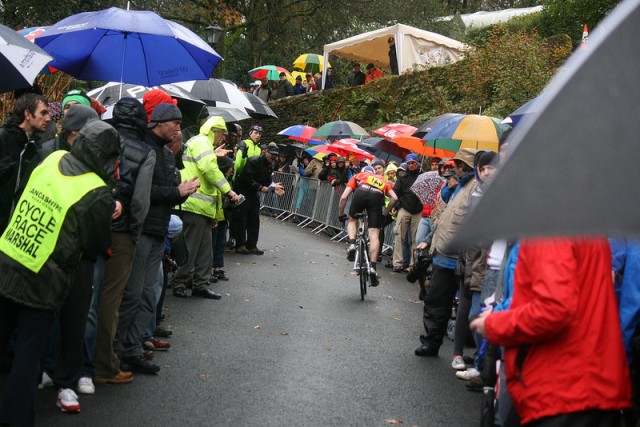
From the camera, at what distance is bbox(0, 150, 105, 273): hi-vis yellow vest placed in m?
5.07

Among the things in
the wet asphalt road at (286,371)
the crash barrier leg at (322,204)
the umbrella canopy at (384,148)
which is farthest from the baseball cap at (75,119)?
the crash barrier leg at (322,204)


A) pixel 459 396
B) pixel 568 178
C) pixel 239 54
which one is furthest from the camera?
pixel 239 54

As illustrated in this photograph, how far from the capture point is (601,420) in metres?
3.54

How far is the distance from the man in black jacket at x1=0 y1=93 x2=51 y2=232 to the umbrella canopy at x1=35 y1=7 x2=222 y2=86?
311cm

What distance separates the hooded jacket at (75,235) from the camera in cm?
505

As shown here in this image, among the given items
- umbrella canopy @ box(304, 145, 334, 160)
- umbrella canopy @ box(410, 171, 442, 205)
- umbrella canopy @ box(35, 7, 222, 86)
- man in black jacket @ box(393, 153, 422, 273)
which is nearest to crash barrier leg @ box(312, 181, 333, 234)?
umbrella canopy @ box(304, 145, 334, 160)

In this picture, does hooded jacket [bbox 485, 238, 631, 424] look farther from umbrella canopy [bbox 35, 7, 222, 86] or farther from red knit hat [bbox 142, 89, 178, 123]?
umbrella canopy [bbox 35, 7, 222, 86]

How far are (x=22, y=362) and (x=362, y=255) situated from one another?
8.53 metres

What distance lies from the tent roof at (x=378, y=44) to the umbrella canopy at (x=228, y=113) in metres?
15.3

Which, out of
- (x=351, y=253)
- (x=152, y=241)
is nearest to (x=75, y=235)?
(x=152, y=241)

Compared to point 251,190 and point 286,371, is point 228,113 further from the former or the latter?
point 286,371

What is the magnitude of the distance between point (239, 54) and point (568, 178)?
149 ft

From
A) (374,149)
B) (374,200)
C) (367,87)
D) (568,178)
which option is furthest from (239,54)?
(568,178)

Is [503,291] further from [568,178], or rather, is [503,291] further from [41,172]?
[568,178]
